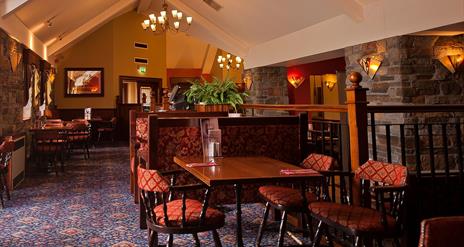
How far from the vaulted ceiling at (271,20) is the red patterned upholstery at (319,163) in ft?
8.85

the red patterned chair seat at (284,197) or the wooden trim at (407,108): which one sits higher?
the wooden trim at (407,108)

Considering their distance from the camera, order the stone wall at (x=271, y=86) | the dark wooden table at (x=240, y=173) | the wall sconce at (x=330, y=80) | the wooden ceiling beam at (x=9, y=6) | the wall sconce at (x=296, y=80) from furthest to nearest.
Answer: the wall sconce at (x=330, y=80) → the wall sconce at (x=296, y=80) → the stone wall at (x=271, y=86) → the wooden ceiling beam at (x=9, y=6) → the dark wooden table at (x=240, y=173)

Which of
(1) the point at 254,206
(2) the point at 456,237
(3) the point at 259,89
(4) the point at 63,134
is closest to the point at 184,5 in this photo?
(3) the point at 259,89

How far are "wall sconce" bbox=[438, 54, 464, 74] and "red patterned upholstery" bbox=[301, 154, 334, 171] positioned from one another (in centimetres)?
312

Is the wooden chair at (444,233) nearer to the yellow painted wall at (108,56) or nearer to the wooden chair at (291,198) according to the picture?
the wooden chair at (291,198)

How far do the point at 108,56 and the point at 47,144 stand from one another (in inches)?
230

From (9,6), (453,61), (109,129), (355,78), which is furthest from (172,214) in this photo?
(109,129)

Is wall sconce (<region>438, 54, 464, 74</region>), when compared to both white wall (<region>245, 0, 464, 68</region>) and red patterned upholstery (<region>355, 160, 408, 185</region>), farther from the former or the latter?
red patterned upholstery (<region>355, 160, 408, 185</region>)

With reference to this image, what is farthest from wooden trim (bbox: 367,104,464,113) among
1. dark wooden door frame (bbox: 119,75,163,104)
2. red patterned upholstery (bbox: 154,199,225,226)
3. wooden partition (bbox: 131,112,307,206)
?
dark wooden door frame (bbox: 119,75,163,104)

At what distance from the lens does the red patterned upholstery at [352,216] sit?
2084 mm

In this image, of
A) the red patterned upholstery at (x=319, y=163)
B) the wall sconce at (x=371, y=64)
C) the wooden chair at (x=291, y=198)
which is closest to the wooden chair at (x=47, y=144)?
the wooden chair at (x=291, y=198)

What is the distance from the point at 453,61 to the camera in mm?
4965

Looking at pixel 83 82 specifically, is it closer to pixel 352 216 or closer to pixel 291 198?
pixel 291 198

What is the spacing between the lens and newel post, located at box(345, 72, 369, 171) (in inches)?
117
